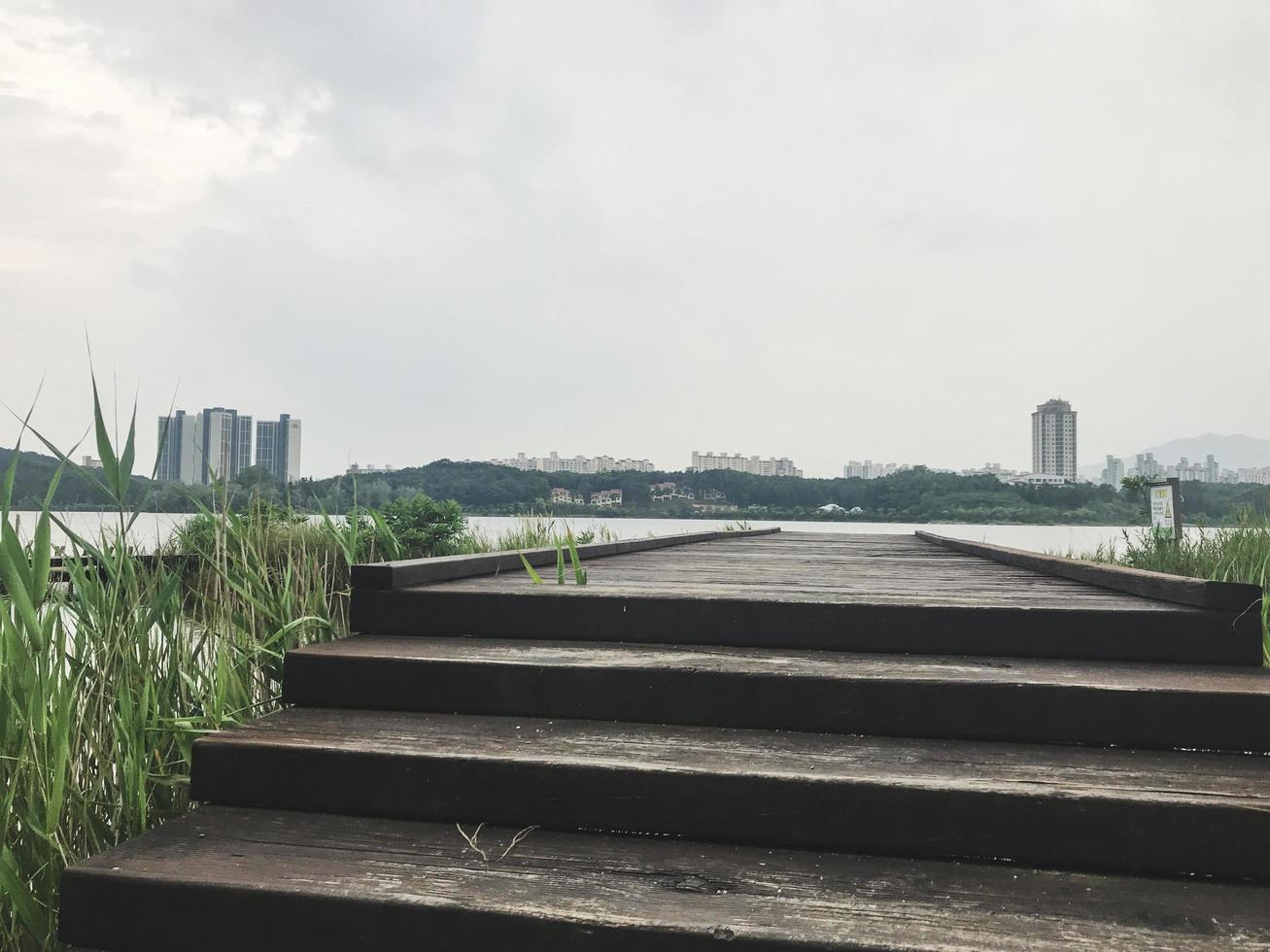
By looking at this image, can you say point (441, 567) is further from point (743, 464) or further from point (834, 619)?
point (743, 464)

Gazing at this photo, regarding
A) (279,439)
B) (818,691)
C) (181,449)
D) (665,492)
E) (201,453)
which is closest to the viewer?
(818,691)

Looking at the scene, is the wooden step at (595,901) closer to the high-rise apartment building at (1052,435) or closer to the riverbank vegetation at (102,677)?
the riverbank vegetation at (102,677)

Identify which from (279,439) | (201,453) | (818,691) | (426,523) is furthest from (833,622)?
(426,523)

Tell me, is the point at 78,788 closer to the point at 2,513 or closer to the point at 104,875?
the point at 104,875

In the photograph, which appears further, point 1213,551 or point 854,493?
point 854,493

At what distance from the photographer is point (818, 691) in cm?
163

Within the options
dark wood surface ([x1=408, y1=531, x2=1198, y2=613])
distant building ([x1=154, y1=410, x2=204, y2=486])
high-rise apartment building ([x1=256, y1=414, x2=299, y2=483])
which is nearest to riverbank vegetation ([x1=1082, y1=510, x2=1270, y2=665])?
dark wood surface ([x1=408, y1=531, x2=1198, y2=613])

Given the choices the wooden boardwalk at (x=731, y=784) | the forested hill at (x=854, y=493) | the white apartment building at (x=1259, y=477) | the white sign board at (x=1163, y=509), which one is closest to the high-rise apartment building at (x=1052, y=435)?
the forested hill at (x=854, y=493)

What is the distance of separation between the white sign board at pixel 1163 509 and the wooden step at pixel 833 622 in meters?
7.91

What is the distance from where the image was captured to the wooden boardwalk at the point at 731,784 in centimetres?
115

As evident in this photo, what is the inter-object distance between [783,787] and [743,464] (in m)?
34.4

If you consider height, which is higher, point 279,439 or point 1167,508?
point 279,439

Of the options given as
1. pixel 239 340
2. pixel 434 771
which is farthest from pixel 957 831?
pixel 239 340

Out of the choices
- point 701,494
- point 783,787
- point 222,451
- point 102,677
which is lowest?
point 783,787
